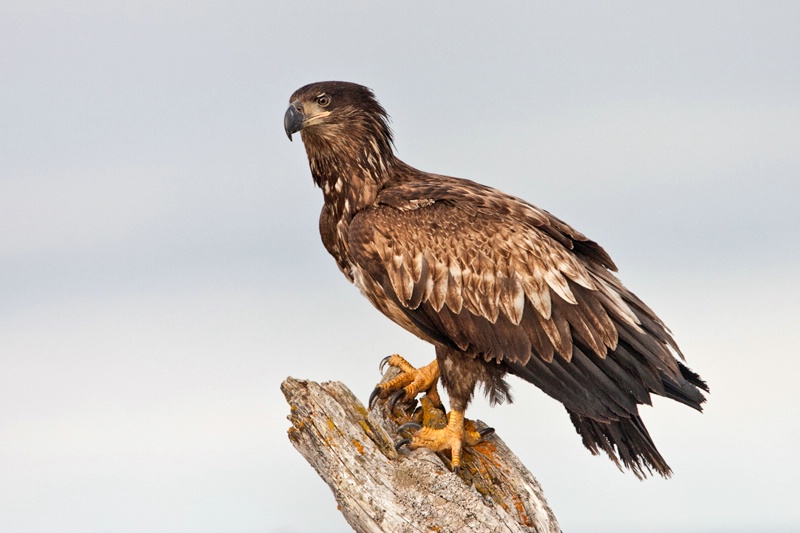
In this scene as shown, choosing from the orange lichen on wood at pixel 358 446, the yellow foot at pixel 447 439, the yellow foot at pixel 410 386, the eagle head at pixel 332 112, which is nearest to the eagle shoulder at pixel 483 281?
the yellow foot at pixel 447 439

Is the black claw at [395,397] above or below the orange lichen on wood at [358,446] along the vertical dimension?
above

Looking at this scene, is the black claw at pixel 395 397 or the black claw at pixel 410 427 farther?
the black claw at pixel 395 397

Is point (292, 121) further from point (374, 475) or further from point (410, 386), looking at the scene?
point (374, 475)

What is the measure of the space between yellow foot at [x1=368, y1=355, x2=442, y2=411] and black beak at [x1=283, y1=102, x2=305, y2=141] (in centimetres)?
269

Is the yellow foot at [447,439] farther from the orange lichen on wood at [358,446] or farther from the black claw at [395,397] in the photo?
the orange lichen on wood at [358,446]

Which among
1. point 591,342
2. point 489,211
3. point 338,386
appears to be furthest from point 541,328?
point 338,386

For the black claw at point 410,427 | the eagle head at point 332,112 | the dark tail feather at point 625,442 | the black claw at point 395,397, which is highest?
the eagle head at point 332,112

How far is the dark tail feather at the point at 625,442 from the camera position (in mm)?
10055

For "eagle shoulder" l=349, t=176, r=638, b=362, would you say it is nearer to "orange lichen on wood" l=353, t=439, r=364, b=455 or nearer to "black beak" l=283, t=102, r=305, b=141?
"black beak" l=283, t=102, r=305, b=141

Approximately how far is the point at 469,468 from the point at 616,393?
Answer: 1.64 m

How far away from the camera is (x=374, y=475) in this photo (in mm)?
9094

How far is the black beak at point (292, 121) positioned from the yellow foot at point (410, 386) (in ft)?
8.82

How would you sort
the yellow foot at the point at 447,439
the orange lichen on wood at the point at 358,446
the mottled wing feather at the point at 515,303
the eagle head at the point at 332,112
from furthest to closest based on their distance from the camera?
the eagle head at the point at 332,112
the yellow foot at the point at 447,439
the mottled wing feather at the point at 515,303
the orange lichen on wood at the point at 358,446

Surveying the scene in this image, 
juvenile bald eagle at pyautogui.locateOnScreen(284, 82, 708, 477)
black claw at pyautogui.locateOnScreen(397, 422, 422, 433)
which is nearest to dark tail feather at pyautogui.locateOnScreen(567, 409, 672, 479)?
juvenile bald eagle at pyautogui.locateOnScreen(284, 82, 708, 477)
